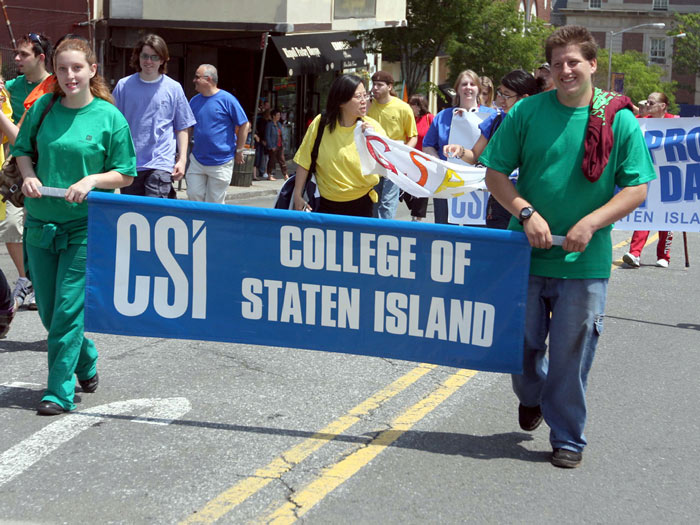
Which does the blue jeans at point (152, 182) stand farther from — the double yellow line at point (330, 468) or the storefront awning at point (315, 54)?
the storefront awning at point (315, 54)

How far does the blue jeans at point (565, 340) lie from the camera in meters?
4.78

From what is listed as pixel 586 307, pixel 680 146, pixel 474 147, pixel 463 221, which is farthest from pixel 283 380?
pixel 680 146

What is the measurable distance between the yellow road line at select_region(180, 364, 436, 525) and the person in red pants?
5.88 metres

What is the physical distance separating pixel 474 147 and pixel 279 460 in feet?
13.9

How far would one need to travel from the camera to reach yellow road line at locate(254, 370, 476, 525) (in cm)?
428

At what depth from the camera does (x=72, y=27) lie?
22.6 metres

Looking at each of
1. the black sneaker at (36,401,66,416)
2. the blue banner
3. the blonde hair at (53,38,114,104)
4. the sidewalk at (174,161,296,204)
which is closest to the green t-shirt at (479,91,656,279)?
the blue banner

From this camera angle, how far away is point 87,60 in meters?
5.52

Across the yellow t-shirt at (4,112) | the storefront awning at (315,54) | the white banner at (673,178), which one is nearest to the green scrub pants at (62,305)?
the yellow t-shirt at (4,112)

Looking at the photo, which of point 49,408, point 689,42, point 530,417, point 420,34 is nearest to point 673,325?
point 530,417

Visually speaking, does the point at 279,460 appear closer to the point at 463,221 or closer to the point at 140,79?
the point at 140,79

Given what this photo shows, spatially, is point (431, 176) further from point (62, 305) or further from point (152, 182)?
point (62, 305)

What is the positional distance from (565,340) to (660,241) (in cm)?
781

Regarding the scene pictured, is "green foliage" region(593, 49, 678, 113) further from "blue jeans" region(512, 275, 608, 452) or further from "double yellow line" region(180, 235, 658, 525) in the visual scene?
"blue jeans" region(512, 275, 608, 452)
